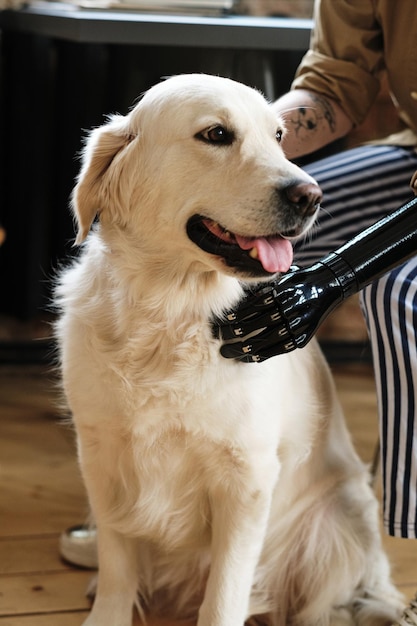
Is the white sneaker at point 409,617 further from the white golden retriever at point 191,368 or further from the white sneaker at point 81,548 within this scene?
the white sneaker at point 81,548

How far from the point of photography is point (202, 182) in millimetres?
1247

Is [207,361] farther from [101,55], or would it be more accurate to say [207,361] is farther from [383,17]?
[101,55]

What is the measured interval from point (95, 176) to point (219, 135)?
0.66 ft

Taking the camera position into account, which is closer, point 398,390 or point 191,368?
point 191,368

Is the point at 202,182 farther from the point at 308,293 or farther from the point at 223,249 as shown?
the point at 308,293

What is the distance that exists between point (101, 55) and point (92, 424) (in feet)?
5.05

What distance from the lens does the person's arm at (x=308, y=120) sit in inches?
68.9

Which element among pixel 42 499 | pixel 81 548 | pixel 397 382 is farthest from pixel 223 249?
pixel 42 499

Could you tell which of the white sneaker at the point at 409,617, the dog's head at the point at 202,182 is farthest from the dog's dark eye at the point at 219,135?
the white sneaker at the point at 409,617

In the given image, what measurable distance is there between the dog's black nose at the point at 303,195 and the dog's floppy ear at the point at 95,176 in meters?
0.27

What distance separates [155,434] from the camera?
4.38ft

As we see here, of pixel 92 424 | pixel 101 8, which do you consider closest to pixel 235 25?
pixel 101 8

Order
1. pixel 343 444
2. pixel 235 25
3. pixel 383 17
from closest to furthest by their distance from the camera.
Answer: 1. pixel 343 444
2. pixel 383 17
3. pixel 235 25

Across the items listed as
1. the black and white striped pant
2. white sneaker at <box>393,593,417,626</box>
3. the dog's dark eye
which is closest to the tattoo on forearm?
the black and white striped pant
